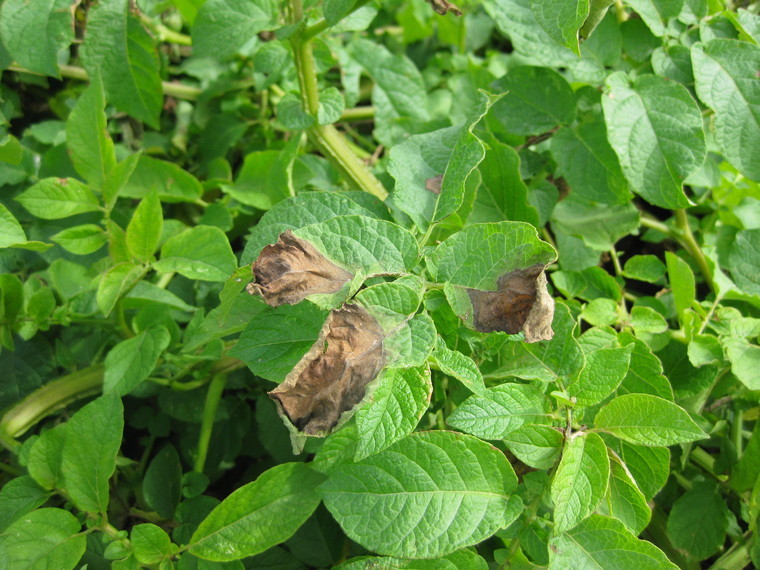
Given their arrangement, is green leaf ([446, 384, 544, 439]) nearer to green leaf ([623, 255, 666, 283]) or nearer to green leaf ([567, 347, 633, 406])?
green leaf ([567, 347, 633, 406])

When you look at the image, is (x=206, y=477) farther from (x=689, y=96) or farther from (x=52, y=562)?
(x=689, y=96)

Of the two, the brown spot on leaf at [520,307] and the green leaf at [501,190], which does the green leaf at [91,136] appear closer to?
the green leaf at [501,190]

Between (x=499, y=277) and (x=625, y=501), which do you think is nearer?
(x=499, y=277)

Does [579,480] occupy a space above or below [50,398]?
above

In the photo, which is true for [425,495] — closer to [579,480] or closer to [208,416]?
[579,480]

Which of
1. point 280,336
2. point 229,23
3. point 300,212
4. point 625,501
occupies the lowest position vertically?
point 625,501

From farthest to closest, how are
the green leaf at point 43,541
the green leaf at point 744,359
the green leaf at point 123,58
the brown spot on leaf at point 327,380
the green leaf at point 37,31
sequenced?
the green leaf at point 123,58, the green leaf at point 37,31, the green leaf at point 744,359, the green leaf at point 43,541, the brown spot on leaf at point 327,380

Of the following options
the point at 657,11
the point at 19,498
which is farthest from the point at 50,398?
the point at 657,11

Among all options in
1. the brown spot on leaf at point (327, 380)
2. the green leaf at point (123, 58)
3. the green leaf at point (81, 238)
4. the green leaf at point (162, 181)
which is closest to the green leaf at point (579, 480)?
the brown spot on leaf at point (327, 380)

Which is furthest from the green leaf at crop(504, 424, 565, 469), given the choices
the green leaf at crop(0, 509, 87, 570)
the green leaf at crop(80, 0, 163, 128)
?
the green leaf at crop(80, 0, 163, 128)
